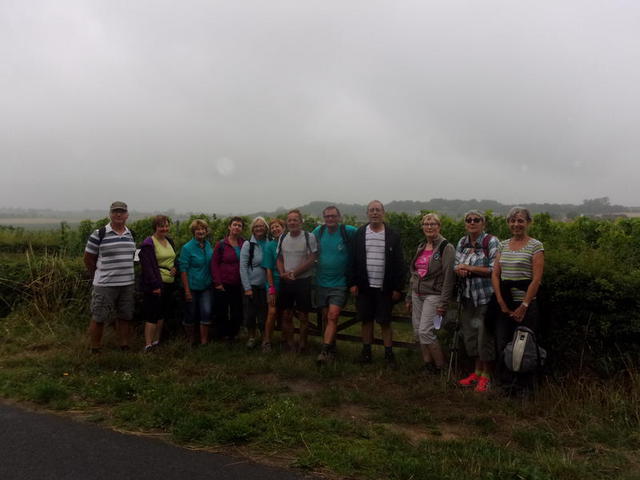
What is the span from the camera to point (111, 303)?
249 inches

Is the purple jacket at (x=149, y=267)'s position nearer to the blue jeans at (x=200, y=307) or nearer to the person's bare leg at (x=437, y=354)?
the blue jeans at (x=200, y=307)

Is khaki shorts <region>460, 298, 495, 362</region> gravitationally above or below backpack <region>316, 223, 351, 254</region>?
below

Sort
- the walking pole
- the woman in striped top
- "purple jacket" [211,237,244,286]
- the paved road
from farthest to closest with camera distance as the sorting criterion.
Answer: "purple jacket" [211,237,244,286] < the walking pole < the woman in striped top < the paved road

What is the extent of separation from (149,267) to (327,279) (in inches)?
97.2

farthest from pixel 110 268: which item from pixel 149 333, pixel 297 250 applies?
pixel 297 250

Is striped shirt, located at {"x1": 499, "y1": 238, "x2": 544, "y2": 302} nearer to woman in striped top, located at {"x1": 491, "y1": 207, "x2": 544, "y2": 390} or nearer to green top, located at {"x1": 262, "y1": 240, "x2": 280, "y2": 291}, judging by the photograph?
woman in striped top, located at {"x1": 491, "y1": 207, "x2": 544, "y2": 390}

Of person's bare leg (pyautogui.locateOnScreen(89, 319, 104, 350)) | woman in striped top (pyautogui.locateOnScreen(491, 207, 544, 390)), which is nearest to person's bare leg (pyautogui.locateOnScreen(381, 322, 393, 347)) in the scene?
woman in striped top (pyautogui.locateOnScreen(491, 207, 544, 390))

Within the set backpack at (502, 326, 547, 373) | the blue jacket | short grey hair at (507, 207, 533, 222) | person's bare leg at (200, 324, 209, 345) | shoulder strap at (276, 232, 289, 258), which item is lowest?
person's bare leg at (200, 324, 209, 345)

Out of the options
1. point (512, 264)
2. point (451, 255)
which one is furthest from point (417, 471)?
point (451, 255)

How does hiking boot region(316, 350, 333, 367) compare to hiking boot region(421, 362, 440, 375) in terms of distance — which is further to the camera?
hiking boot region(316, 350, 333, 367)

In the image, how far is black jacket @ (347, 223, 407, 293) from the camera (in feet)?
19.7

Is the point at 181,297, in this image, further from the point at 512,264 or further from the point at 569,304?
the point at 569,304

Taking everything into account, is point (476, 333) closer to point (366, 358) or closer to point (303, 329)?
point (366, 358)

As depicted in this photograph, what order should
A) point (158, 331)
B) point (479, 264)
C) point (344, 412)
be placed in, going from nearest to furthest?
point (344, 412)
point (479, 264)
point (158, 331)
